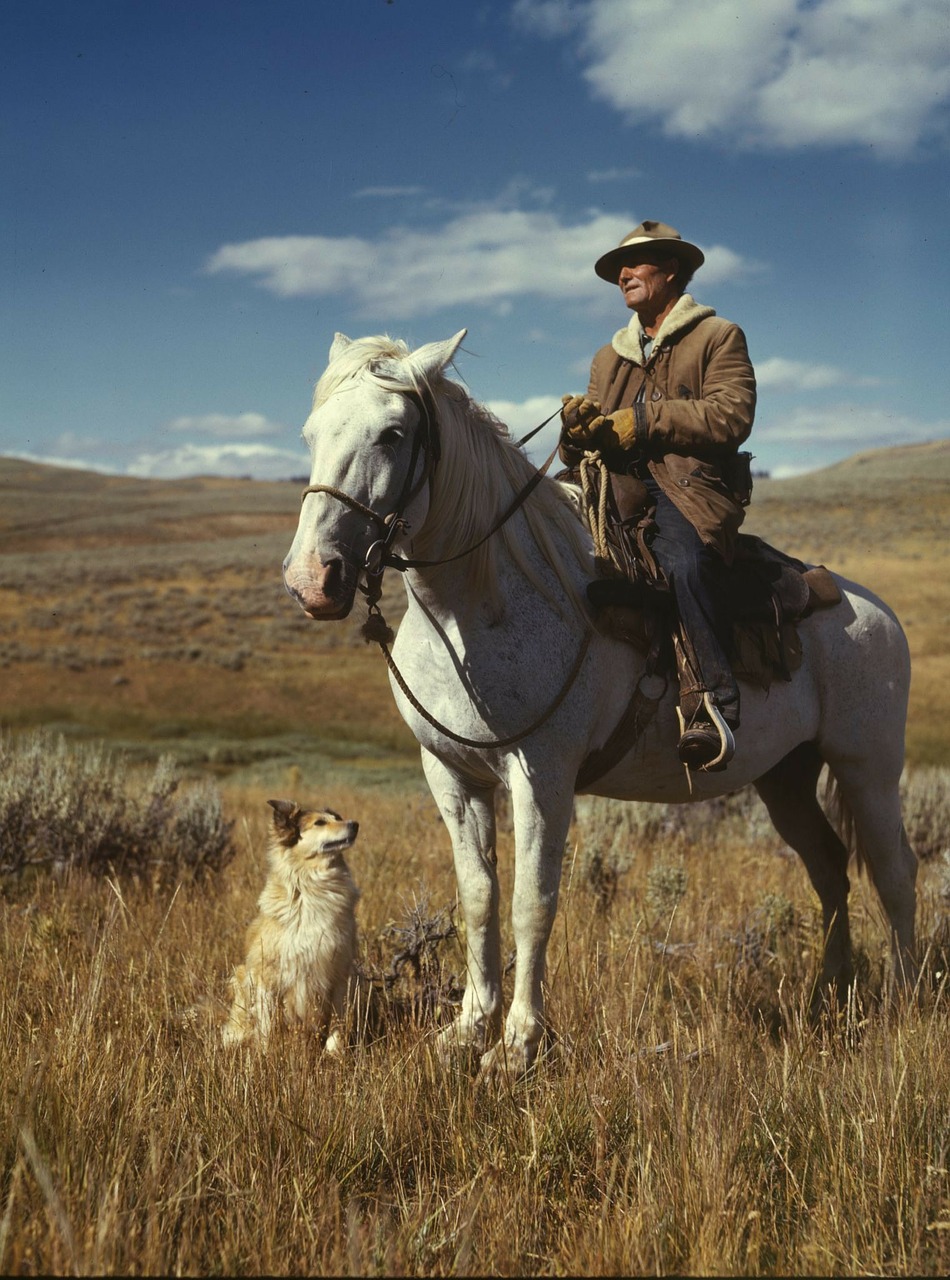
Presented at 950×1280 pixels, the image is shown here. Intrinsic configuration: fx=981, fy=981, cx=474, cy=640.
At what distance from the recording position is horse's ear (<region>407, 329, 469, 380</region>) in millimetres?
3488

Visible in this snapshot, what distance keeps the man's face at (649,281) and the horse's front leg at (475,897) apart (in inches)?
92.4

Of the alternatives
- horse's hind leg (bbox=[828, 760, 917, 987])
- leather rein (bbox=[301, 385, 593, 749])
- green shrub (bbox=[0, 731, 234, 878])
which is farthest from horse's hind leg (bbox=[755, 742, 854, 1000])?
green shrub (bbox=[0, 731, 234, 878])

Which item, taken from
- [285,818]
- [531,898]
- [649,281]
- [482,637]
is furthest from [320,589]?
[649,281]

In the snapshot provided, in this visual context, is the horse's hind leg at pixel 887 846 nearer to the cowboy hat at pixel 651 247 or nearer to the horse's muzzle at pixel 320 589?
the cowboy hat at pixel 651 247

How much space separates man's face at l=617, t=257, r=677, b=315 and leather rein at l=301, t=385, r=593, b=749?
102cm

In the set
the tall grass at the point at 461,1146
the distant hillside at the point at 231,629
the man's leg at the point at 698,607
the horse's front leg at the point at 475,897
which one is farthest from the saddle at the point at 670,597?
the distant hillside at the point at 231,629

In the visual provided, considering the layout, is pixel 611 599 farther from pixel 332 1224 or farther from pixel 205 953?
pixel 205 953

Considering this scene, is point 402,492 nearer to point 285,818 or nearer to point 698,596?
point 698,596

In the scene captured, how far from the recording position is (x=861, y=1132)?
3.00 m

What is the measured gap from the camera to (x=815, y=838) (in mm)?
5414

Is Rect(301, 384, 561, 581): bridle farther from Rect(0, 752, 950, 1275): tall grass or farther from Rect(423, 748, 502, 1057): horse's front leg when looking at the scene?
Rect(0, 752, 950, 1275): tall grass

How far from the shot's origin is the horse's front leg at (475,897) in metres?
3.99

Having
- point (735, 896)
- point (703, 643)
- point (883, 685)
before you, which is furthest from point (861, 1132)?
point (735, 896)

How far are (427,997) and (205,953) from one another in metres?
1.39
